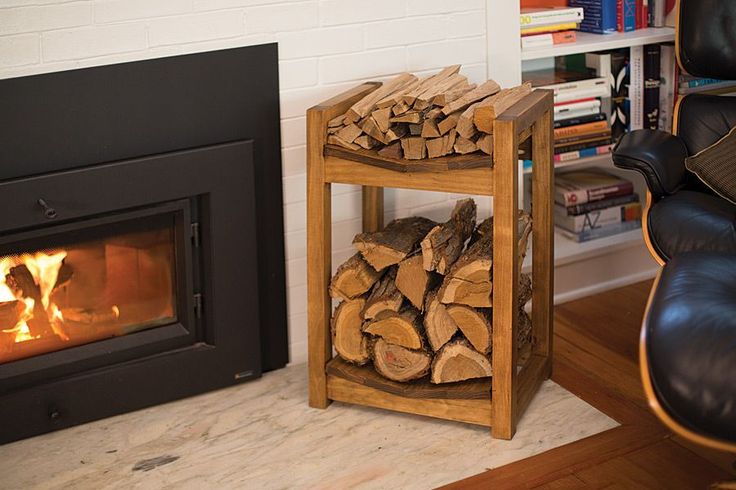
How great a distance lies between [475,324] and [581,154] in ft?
3.11

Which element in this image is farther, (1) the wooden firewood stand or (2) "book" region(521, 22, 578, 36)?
(2) "book" region(521, 22, 578, 36)

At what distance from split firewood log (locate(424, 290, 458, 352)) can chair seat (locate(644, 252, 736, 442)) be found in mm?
680

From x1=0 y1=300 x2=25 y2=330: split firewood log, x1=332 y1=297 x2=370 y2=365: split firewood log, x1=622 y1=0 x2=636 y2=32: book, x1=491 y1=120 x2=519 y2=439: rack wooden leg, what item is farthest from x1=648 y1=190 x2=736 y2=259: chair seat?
x1=0 y1=300 x2=25 y2=330: split firewood log

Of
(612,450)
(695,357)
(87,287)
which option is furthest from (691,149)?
(87,287)

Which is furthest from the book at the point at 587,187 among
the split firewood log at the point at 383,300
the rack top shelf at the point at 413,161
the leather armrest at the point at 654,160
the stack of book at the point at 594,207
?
the rack top shelf at the point at 413,161

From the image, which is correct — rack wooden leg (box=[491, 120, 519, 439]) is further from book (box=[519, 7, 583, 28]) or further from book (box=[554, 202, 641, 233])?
book (box=[554, 202, 641, 233])

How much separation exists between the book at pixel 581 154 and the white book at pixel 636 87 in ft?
0.36

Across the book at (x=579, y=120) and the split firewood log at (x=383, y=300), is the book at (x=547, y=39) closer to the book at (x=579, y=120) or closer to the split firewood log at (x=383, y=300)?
the book at (x=579, y=120)

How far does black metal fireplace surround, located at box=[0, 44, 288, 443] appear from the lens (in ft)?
7.58

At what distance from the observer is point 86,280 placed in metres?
2.51

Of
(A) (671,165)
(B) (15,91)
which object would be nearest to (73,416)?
(B) (15,91)

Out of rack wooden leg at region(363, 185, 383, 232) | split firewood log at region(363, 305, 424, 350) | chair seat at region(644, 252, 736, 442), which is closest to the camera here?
chair seat at region(644, 252, 736, 442)

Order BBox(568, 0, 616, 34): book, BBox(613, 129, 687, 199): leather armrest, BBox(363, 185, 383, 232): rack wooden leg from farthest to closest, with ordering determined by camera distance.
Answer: BBox(568, 0, 616, 34): book, BBox(363, 185, 383, 232): rack wooden leg, BBox(613, 129, 687, 199): leather armrest

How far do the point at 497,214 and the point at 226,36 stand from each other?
76cm
